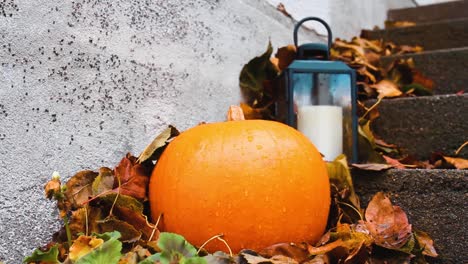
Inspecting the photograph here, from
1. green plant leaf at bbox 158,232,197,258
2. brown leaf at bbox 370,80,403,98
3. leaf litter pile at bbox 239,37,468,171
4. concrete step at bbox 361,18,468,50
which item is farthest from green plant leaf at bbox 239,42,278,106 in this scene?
concrete step at bbox 361,18,468,50

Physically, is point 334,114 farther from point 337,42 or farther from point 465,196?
point 337,42

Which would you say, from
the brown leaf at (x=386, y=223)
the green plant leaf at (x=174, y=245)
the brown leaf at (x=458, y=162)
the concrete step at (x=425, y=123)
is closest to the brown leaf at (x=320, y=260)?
the brown leaf at (x=386, y=223)

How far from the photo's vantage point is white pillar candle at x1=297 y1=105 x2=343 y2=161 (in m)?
1.49

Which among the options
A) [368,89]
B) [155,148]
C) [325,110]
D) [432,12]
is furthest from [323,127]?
[432,12]

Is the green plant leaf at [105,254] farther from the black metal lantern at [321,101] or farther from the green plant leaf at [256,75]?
the green plant leaf at [256,75]

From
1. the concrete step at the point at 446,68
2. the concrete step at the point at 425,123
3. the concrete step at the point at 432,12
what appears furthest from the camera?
the concrete step at the point at 432,12

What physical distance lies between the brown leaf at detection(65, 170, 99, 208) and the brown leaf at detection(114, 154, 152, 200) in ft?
0.16

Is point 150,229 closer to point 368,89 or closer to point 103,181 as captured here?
point 103,181

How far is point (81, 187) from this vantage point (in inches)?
42.9

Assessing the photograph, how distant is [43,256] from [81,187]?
25 centimetres

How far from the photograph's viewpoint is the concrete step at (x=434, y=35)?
2.30 metres

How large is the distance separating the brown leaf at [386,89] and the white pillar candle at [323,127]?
13.2 inches

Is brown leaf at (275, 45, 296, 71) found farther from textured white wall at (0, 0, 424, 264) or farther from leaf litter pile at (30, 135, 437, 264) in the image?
leaf litter pile at (30, 135, 437, 264)

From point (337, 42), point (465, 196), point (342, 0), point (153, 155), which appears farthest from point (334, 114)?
point (342, 0)
